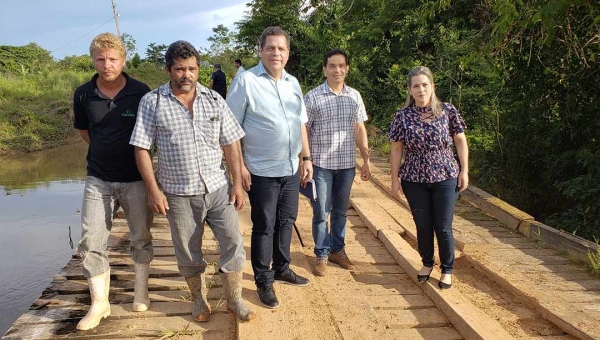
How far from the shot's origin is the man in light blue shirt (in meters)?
3.06

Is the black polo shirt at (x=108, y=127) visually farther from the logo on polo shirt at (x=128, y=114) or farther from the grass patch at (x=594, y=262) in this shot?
the grass patch at (x=594, y=262)

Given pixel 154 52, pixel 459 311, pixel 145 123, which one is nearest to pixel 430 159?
pixel 459 311

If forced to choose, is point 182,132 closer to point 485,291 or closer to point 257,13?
point 485,291

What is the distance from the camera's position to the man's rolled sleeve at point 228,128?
2.92 meters

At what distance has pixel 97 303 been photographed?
300 cm

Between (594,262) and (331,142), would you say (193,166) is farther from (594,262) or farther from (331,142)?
(594,262)

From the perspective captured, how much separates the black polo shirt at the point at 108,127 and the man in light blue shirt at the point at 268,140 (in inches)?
24.8

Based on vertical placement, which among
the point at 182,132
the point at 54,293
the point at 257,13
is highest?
the point at 257,13

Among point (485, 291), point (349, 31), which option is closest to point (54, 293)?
point (485, 291)

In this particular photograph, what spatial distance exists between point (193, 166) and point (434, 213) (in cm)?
176

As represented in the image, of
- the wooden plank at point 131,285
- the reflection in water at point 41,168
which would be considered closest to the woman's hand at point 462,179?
the wooden plank at point 131,285

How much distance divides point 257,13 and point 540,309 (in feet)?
65.5

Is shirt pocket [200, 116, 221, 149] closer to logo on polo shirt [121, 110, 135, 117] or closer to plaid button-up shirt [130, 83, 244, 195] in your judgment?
plaid button-up shirt [130, 83, 244, 195]

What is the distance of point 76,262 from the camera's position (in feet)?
13.4
